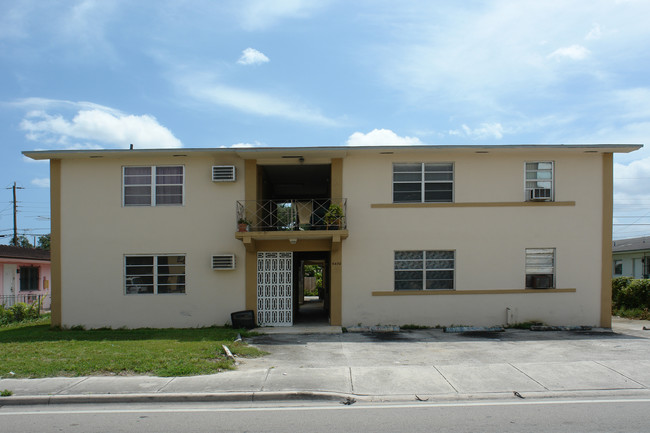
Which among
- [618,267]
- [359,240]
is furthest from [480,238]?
[618,267]

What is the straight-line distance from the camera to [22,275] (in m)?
26.3

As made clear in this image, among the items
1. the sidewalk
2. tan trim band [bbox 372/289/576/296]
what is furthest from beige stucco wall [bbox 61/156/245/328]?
tan trim band [bbox 372/289/576/296]

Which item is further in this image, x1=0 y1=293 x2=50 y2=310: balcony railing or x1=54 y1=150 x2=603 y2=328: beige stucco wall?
x1=0 y1=293 x2=50 y2=310: balcony railing

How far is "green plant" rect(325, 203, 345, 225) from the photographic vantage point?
1491 cm

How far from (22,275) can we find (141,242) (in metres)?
14.9

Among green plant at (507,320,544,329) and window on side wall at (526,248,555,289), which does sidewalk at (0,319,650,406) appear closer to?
green plant at (507,320,544,329)

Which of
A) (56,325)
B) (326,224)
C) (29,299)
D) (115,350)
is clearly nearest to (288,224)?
(326,224)

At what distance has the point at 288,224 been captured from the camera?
15.9 m

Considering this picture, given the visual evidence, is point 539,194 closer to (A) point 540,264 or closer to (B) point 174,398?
(A) point 540,264

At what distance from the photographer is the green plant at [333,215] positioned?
14906 mm

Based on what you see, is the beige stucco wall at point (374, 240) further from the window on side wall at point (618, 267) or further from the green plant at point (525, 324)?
the window on side wall at point (618, 267)

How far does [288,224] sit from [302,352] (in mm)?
5252

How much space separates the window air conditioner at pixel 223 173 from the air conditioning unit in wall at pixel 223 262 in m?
2.36

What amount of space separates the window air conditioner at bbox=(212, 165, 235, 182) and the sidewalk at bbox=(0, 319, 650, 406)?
5391mm
